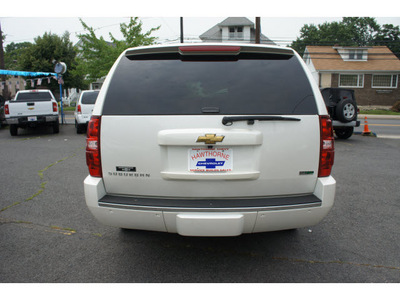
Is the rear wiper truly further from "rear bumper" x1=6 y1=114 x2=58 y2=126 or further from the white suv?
"rear bumper" x1=6 y1=114 x2=58 y2=126

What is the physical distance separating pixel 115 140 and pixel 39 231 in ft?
6.22

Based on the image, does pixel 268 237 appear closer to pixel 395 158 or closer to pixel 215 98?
pixel 215 98

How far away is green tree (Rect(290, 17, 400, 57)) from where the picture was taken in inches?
2657

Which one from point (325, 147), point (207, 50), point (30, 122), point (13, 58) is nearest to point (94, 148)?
point (207, 50)

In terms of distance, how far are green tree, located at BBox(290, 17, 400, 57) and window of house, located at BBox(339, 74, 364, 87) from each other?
36.0 metres

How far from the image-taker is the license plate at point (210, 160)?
2.52m

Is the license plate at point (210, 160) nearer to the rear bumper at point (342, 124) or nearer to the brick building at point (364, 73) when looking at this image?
the rear bumper at point (342, 124)

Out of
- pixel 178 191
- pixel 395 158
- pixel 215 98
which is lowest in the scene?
pixel 395 158

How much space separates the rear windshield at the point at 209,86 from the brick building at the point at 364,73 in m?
31.2

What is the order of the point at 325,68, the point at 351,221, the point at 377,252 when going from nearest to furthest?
the point at 377,252
the point at 351,221
the point at 325,68

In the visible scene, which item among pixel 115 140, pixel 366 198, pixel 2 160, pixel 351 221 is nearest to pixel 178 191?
pixel 115 140

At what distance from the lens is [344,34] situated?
70312 millimetres

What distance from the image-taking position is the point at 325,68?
31844mm

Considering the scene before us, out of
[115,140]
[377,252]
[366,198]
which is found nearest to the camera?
[115,140]
